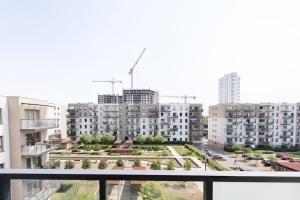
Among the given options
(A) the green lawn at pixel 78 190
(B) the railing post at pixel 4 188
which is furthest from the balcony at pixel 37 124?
(A) the green lawn at pixel 78 190

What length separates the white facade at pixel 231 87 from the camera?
163 feet

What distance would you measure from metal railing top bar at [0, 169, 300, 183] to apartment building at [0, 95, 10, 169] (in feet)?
23.0

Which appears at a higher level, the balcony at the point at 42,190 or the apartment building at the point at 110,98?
the balcony at the point at 42,190

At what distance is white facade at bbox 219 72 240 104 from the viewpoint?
49625mm

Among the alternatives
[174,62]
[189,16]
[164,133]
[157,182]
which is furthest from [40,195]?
[164,133]

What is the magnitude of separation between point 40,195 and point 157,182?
0.52m

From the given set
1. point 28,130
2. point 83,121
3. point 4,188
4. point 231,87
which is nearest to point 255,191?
point 4,188

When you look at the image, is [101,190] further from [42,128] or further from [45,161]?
[45,161]

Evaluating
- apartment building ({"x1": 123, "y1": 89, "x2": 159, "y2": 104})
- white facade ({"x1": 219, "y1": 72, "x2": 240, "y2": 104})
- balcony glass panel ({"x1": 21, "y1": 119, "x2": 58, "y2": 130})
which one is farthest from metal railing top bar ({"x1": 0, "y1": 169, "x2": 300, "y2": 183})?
white facade ({"x1": 219, "y1": 72, "x2": 240, "y2": 104})

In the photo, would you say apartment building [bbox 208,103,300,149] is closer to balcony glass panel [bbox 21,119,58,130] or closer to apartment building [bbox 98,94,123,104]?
balcony glass panel [bbox 21,119,58,130]

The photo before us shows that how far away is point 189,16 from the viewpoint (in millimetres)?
4066

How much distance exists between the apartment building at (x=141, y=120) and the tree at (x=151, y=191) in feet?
84.2

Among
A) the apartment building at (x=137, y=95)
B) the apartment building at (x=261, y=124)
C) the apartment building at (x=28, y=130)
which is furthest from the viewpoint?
the apartment building at (x=137, y=95)

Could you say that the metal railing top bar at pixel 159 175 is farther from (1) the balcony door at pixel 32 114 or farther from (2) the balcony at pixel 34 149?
(1) the balcony door at pixel 32 114
